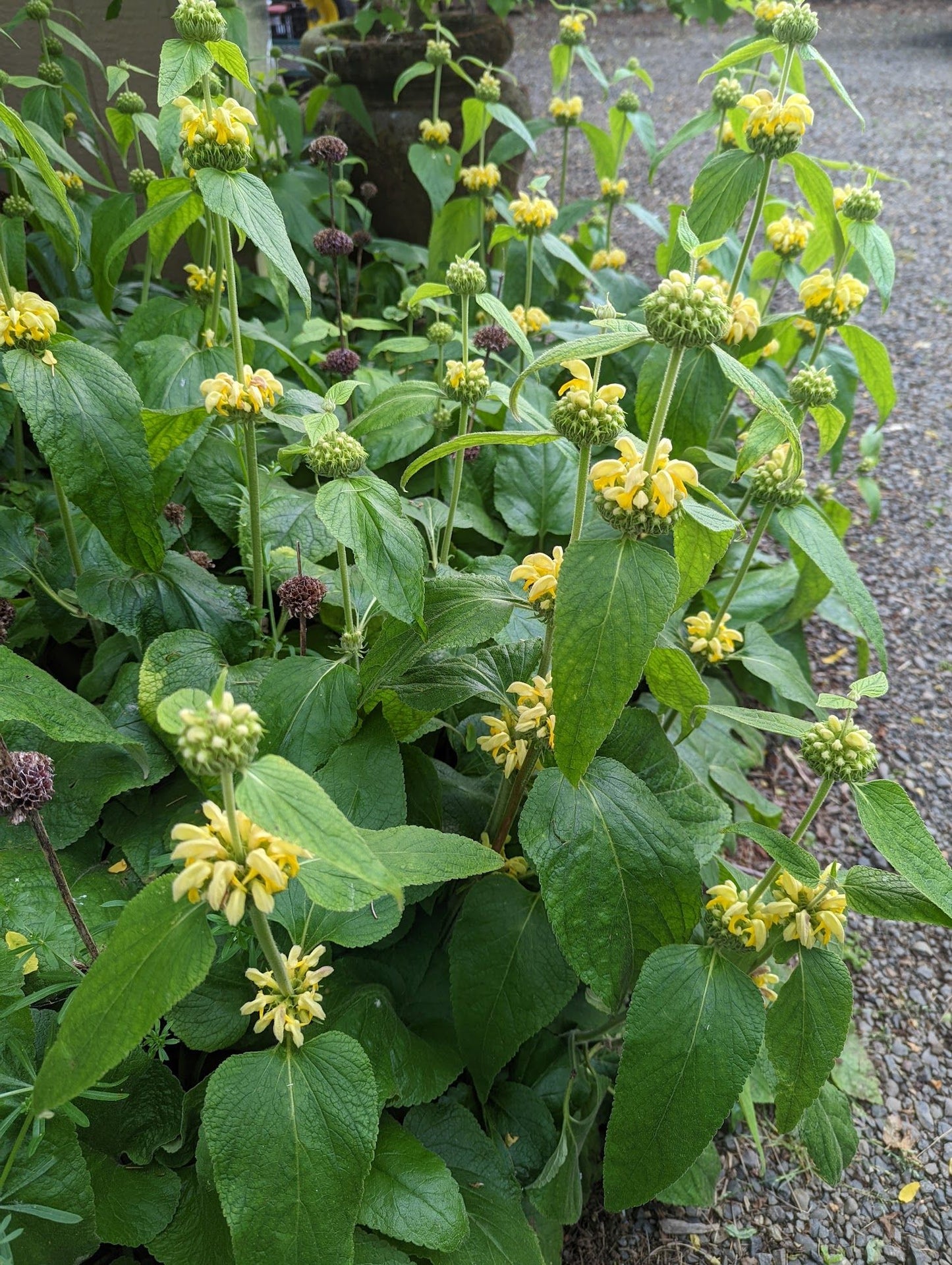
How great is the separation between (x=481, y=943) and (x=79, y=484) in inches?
32.6

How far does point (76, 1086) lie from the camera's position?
745 mm

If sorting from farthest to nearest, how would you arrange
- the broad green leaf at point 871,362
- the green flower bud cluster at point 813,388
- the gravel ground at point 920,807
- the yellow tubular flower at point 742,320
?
the broad green leaf at point 871,362, the yellow tubular flower at point 742,320, the green flower bud cluster at point 813,388, the gravel ground at point 920,807

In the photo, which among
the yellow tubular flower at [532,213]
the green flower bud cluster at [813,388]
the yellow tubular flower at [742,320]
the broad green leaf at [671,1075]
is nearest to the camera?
the broad green leaf at [671,1075]

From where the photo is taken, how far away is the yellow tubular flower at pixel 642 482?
0.97 metres

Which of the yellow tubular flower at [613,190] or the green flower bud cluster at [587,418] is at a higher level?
the yellow tubular flower at [613,190]

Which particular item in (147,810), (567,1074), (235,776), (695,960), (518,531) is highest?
(235,776)

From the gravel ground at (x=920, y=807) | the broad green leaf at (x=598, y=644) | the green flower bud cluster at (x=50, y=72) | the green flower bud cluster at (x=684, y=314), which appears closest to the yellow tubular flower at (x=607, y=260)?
the gravel ground at (x=920, y=807)

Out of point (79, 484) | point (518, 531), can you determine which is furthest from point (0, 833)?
point (518, 531)

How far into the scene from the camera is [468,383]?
58.9 inches

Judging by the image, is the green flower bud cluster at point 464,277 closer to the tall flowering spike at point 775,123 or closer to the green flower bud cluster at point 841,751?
the tall flowering spike at point 775,123

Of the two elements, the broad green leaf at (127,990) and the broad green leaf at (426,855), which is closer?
the broad green leaf at (127,990)

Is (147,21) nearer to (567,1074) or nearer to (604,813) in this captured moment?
(604,813)

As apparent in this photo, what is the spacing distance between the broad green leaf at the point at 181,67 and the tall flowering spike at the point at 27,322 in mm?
314

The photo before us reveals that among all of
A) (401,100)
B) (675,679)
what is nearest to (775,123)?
(675,679)
